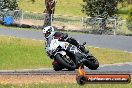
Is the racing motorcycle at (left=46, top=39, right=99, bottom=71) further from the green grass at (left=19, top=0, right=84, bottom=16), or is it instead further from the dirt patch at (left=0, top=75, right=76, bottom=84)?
the green grass at (left=19, top=0, right=84, bottom=16)

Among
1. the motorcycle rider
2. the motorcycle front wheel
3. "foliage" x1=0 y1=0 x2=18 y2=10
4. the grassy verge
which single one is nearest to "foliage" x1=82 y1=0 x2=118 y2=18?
"foliage" x1=0 y1=0 x2=18 y2=10

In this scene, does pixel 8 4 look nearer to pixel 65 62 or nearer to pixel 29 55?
pixel 29 55

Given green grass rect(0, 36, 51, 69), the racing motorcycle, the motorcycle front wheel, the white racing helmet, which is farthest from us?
green grass rect(0, 36, 51, 69)

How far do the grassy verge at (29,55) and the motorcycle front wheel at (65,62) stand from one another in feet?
42.7

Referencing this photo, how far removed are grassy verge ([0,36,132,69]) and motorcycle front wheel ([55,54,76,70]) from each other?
13.0 metres

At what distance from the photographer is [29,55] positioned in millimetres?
27953

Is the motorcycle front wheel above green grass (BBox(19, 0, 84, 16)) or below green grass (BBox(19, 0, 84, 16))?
above

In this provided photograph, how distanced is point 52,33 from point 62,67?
129 cm

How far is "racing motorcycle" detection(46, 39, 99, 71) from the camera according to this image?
11.7m

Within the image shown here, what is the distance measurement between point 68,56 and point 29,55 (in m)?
15.9

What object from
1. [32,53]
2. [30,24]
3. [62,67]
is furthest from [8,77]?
[30,24]

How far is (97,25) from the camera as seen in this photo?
4344 cm

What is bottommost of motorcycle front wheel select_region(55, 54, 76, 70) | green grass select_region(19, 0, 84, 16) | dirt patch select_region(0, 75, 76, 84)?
Result: green grass select_region(19, 0, 84, 16)

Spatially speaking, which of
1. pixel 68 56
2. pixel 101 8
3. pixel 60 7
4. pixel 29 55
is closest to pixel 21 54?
pixel 29 55
